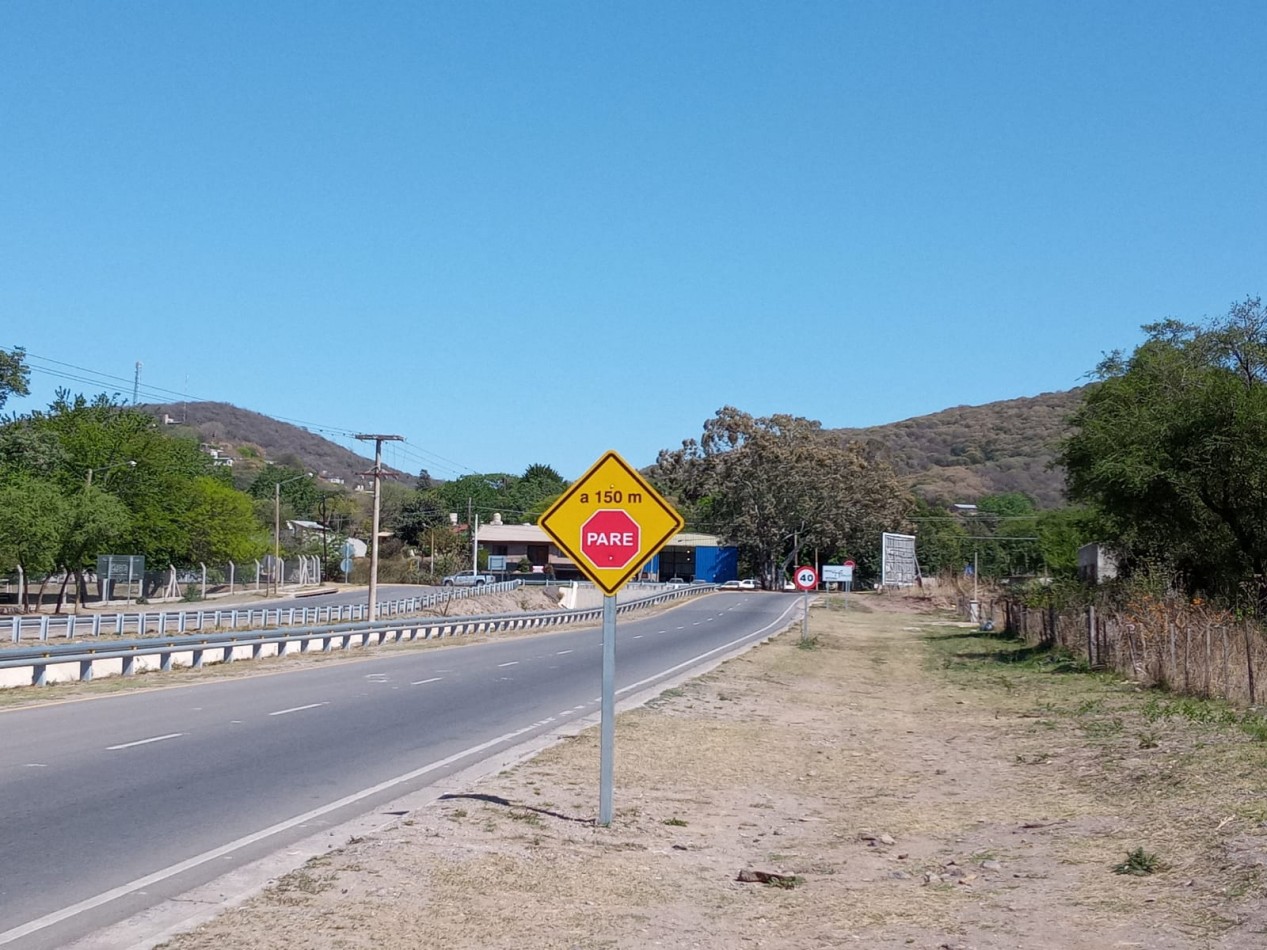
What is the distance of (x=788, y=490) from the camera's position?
113 metres

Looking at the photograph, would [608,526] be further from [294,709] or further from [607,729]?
[294,709]

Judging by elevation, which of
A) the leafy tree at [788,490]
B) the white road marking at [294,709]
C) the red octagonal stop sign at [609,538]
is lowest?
the white road marking at [294,709]

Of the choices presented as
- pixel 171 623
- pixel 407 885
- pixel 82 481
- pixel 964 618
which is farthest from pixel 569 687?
pixel 82 481

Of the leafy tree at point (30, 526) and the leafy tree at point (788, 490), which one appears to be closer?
the leafy tree at point (30, 526)

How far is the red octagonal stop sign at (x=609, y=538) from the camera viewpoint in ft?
33.1

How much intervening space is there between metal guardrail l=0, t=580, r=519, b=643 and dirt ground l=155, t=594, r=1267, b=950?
73.2 feet

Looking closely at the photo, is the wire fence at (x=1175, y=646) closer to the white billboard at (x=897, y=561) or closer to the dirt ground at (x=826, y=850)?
the dirt ground at (x=826, y=850)

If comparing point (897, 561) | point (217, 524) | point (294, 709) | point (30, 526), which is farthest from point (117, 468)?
point (294, 709)

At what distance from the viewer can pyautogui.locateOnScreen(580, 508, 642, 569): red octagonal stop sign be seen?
33.1ft

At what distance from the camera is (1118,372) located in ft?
149

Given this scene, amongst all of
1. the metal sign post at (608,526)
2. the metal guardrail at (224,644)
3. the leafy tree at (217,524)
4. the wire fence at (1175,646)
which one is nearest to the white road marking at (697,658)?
the wire fence at (1175,646)

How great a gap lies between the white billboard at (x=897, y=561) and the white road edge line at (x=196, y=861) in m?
72.9

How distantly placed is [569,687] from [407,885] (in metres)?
16.5

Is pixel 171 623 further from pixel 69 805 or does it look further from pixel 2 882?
pixel 2 882
